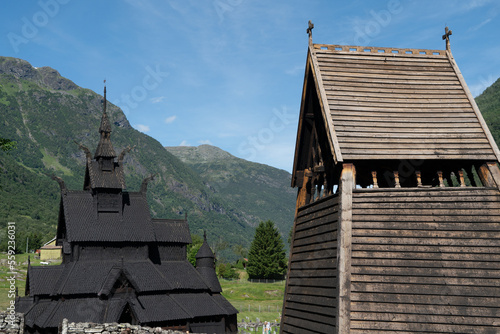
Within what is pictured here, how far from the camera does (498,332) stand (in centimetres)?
1096

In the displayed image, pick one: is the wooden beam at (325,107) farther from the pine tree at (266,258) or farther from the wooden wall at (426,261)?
the pine tree at (266,258)

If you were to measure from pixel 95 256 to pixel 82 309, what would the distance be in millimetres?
4659

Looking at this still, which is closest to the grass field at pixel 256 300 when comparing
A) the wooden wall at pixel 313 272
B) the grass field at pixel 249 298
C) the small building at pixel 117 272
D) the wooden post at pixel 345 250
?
the grass field at pixel 249 298

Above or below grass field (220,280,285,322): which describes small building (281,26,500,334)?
below

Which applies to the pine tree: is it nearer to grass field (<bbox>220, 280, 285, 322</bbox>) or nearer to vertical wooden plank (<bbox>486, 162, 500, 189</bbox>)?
grass field (<bbox>220, 280, 285, 322</bbox>)

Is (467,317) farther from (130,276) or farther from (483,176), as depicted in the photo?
(130,276)

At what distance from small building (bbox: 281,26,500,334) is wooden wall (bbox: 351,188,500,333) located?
26 mm


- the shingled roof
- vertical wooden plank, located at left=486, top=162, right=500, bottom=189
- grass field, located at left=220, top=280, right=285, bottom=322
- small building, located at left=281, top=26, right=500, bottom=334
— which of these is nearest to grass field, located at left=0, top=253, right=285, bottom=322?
grass field, located at left=220, top=280, right=285, bottom=322

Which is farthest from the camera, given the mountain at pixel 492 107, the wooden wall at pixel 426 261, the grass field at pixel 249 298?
the mountain at pixel 492 107

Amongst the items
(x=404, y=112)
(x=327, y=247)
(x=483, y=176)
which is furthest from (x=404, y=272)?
(x=404, y=112)

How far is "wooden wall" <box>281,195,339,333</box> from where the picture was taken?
12477 millimetres

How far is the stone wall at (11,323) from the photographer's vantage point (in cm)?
2912

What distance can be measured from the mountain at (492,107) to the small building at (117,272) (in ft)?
348

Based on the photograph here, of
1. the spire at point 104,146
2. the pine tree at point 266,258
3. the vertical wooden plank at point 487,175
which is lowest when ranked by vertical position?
the vertical wooden plank at point 487,175
